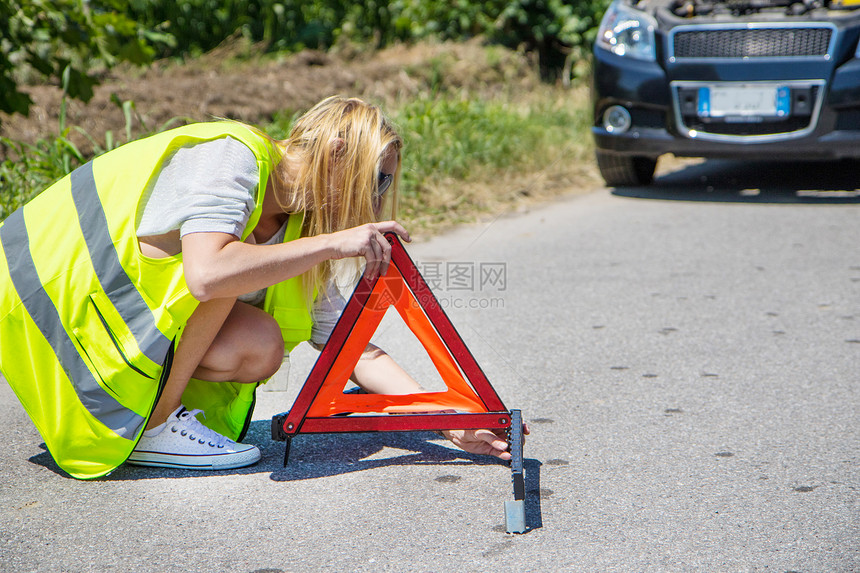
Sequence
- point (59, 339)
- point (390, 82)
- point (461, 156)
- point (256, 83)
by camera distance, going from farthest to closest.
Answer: point (390, 82)
point (256, 83)
point (461, 156)
point (59, 339)

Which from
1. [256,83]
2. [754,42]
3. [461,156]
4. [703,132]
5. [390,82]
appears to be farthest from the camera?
[390,82]

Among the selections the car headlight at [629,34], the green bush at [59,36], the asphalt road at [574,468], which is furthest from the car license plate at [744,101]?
the green bush at [59,36]

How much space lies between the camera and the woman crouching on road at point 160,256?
6.94 ft

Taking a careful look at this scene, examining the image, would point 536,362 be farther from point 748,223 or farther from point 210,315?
point 748,223

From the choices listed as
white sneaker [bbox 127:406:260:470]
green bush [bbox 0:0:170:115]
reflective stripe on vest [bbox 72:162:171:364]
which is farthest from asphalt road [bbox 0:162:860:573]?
green bush [bbox 0:0:170:115]

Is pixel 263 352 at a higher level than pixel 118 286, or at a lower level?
lower

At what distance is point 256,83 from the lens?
303 inches

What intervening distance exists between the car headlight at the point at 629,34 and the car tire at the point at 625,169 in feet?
2.26

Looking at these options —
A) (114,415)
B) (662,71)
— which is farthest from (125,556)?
(662,71)

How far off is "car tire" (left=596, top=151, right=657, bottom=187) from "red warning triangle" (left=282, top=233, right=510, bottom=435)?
13.1ft

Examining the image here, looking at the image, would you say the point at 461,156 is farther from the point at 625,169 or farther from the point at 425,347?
the point at 425,347

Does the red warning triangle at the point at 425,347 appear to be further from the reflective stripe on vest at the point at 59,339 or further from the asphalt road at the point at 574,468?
the reflective stripe on vest at the point at 59,339

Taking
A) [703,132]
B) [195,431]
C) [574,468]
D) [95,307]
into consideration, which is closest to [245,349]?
[195,431]

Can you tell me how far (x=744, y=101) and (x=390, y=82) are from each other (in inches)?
146
